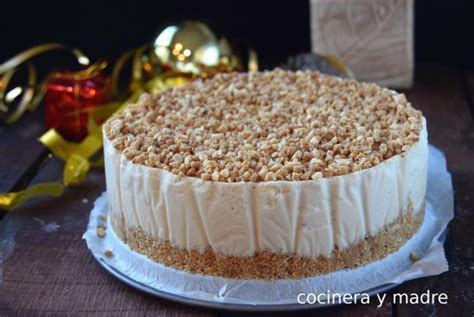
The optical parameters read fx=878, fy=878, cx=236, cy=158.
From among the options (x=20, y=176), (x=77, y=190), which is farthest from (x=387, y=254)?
(x=20, y=176)

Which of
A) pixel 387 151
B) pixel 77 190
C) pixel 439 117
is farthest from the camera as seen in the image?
pixel 439 117

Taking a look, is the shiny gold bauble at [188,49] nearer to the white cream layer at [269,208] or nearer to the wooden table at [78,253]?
the wooden table at [78,253]

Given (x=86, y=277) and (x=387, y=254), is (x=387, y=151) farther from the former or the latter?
(x=86, y=277)

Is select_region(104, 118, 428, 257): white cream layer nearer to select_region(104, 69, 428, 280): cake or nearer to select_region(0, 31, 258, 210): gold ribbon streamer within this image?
select_region(104, 69, 428, 280): cake

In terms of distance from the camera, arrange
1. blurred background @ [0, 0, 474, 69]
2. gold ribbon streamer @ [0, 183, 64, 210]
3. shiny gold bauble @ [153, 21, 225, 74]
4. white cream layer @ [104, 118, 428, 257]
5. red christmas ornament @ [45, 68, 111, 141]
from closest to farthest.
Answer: white cream layer @ [104, 118, 428, 257] < gold ribbon streamer @ [0, 183, 64, 210] < red christmas ornament @ [45, 68, 111, 141] < shiny gold bauble @ [153, 21, 225, 74] < blurred background @ [0, 0, 474, 69]

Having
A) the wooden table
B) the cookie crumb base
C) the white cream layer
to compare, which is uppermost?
the white cream layer

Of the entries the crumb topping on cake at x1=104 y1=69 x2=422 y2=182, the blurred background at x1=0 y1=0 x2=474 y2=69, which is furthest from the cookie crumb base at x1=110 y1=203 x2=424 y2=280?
the blurred background at x1=0 y1=0 x2=474 y2=69

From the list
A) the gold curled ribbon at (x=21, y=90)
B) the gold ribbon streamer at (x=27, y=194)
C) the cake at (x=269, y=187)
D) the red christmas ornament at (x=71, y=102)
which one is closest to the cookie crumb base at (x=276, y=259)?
the cake at (x=269, y=187)

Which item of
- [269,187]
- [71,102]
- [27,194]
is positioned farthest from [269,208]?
[71,102]
